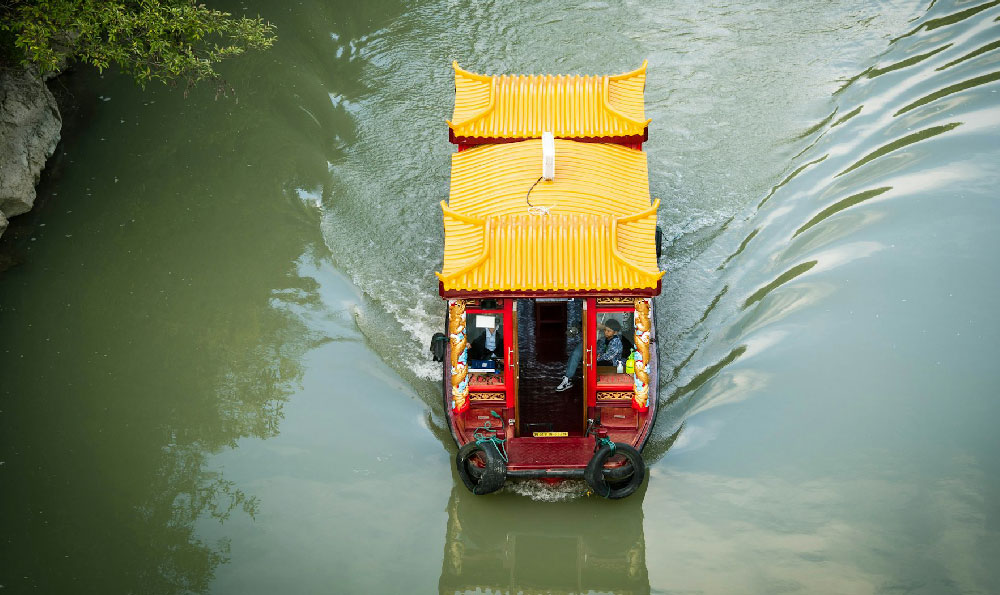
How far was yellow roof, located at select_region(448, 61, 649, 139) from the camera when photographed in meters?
12.7

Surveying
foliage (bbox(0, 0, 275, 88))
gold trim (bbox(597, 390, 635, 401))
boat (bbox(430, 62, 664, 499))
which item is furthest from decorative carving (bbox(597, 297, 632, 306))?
foliage (bbox(0, 0, 275, 88))

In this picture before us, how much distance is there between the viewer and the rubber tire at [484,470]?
10977 millimetres

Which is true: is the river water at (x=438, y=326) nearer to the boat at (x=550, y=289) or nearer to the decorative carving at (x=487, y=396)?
the boat at (x=550, y=289)

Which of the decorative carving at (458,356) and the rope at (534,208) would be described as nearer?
the rope at (534,208)

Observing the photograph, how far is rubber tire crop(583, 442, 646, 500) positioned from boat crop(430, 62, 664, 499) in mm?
16

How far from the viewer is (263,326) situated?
1427 cm

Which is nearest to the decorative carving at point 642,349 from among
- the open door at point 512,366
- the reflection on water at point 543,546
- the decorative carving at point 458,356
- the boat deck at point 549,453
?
the boat deck at point 549,453

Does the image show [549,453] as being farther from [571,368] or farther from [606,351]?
[606,351]

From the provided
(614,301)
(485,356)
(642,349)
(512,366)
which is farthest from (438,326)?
(642,349)

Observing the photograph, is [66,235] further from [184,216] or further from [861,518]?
[861,518]

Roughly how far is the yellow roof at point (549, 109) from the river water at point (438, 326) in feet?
10.1

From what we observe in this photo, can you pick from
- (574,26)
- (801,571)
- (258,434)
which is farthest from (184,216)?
(801,571)

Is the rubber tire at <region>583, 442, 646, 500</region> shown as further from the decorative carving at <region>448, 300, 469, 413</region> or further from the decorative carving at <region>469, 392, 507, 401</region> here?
the decorative carving at <region>448, 300, 469, 413</region>

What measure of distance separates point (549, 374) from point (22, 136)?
33.3 ft
